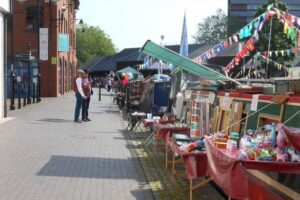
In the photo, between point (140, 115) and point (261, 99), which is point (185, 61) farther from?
point (140, 115)

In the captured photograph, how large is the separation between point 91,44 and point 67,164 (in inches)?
3777

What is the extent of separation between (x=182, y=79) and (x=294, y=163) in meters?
10.3

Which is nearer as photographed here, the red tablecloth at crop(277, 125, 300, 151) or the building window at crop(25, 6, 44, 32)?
the red tablecloth at crop(277, 125, 300, 151)

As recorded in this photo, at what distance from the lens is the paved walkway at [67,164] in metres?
7.58

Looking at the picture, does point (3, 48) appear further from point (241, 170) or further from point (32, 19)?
point (32, 19)

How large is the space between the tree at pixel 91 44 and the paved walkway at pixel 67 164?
86.4m

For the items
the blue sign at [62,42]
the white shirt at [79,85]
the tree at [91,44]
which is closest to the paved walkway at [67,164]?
the white shirt at [79,85]

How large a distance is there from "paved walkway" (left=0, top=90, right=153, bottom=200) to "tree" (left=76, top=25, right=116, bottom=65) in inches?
3403

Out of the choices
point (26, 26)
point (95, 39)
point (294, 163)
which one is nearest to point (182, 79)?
point (294, 163)

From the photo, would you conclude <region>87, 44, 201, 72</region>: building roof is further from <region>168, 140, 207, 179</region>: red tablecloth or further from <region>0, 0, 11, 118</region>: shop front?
<region>168, 140, 207, 179</region>: red tablecloth

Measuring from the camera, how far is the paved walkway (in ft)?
24.9

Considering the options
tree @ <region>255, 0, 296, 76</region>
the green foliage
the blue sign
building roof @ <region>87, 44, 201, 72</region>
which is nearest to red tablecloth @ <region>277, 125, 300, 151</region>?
the blue sign

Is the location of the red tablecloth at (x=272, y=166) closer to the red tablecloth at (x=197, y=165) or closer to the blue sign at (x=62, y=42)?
the red tablecloth at (x=197, y=165)

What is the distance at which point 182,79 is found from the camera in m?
14.9
